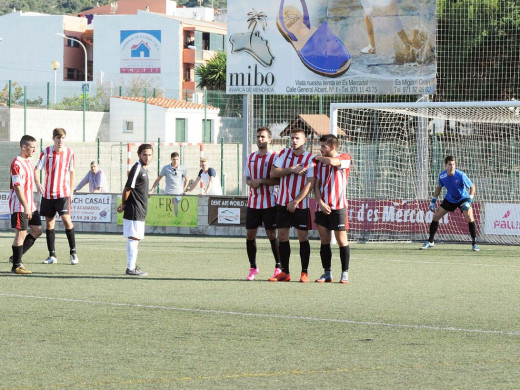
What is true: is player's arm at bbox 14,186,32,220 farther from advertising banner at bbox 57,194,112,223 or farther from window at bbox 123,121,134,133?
window at bbox 123,121,134,133

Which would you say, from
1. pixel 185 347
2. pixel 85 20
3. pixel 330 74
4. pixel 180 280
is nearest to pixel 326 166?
pixel 180 280

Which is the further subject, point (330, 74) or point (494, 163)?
point (494, 163)

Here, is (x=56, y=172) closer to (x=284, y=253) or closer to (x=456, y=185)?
(x=284, y=253)

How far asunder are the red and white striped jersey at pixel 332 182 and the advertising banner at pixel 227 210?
1174 cm

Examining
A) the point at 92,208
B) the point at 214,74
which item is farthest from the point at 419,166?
the point at 214,74

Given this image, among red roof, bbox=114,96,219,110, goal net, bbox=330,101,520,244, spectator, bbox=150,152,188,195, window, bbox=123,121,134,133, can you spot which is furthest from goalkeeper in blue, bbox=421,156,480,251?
window, bbox=123,121,134,133

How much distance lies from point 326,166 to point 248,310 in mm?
3173

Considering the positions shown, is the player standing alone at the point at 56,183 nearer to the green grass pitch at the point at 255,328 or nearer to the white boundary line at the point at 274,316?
the green grass pitch at the point at 255,328

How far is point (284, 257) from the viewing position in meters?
13.3

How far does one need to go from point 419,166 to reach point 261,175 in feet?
37.0

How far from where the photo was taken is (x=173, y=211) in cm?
2539

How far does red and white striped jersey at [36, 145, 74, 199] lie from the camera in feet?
50.6

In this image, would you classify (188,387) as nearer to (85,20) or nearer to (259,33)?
(259,33)

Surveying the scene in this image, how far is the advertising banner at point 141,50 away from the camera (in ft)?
263
